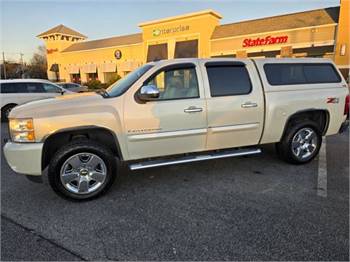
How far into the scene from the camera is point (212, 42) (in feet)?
102

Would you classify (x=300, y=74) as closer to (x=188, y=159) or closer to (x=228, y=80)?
(x=228, y=80)

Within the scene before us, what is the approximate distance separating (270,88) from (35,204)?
12.9 ft

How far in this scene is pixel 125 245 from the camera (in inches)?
109

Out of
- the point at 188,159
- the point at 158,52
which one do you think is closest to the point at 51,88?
the point at 188,159

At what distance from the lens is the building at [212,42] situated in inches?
959

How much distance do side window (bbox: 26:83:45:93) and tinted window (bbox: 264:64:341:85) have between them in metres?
10.2

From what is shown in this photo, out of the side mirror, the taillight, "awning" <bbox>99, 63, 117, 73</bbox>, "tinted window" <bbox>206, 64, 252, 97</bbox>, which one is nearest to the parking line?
the taillight

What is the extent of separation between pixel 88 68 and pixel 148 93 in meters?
45.0

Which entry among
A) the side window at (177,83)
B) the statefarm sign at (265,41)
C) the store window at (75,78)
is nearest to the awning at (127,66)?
the store window at (75,78)

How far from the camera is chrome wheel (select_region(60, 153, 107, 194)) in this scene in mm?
3680

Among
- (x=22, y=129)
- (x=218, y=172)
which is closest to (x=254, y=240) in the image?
(x=218, y=172)

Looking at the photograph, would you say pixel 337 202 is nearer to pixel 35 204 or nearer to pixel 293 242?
pixel 293 242

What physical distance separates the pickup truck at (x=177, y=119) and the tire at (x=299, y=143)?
18mm

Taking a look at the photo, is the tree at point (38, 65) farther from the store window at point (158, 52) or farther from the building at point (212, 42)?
the store window at point (158, 52)
